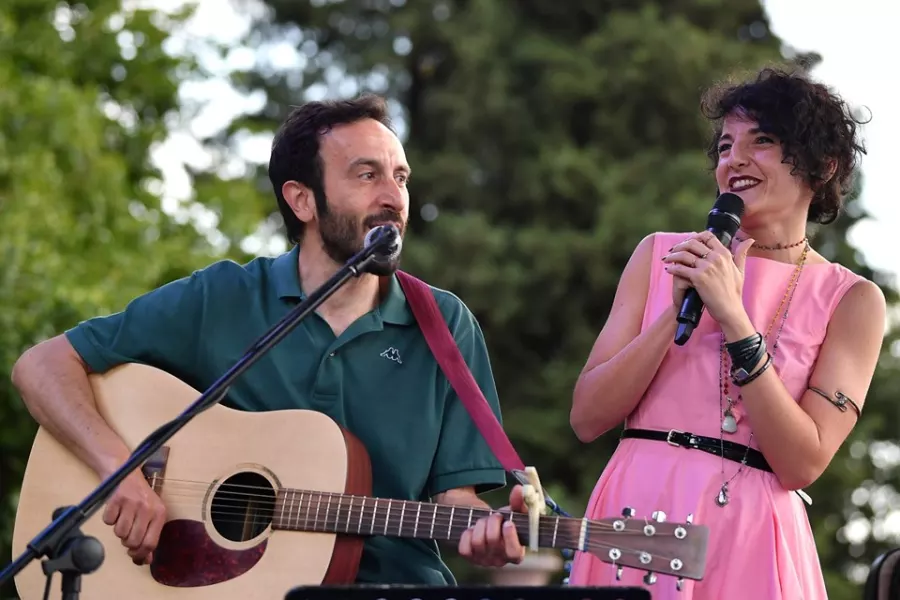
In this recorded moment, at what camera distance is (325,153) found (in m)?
4.37

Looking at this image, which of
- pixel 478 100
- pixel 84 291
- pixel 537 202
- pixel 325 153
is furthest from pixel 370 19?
pixel 325 153

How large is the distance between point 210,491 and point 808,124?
2.02m

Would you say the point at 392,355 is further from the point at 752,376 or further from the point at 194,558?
the point at 752,376

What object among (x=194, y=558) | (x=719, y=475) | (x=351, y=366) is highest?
(x=351, y=366)

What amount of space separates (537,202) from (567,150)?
0.84 meters

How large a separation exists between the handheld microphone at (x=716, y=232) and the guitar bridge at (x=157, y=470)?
1585 mm

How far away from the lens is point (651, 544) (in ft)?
10.7

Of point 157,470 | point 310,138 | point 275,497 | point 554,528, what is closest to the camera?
point 554,528

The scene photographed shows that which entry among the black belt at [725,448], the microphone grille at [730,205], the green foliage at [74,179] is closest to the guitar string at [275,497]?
the black belt at [725,448]

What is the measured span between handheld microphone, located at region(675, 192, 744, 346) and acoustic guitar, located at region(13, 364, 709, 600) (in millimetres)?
646

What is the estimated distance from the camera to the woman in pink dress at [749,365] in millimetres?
3555

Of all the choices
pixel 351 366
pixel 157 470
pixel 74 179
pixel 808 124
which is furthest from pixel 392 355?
pixel 74 179

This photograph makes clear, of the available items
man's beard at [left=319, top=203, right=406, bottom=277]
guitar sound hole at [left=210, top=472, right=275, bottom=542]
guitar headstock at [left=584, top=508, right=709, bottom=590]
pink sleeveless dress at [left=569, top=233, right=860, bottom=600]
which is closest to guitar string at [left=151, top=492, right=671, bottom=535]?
guitar sound hole at [left=210, top=472, right=275, bottom=542]

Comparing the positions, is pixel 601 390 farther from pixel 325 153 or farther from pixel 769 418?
pixel 325 153
